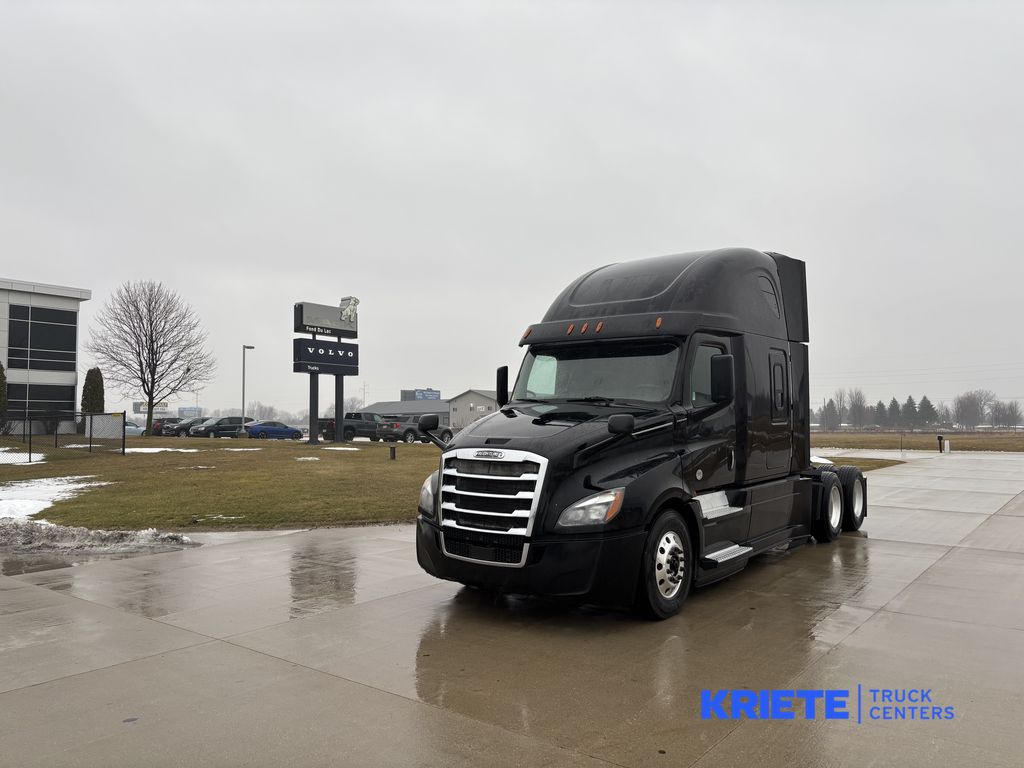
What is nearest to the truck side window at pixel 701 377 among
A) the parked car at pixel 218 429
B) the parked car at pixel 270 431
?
the parked car at pixel 270 431

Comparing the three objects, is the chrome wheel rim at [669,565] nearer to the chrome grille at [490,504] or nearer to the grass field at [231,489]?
the chrome grille at [490,504]

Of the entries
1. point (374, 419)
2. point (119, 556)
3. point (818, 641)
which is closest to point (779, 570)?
point (818, 641)

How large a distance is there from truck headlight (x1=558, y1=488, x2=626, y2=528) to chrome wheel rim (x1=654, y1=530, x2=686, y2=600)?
604 millimetres

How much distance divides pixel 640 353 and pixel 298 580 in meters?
4.18

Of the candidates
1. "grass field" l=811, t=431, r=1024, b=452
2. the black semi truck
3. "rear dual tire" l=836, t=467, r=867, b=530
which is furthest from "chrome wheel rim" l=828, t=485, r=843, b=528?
"grass field" l=811, t=431, r=1024, b=452

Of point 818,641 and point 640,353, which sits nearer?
point 818,641

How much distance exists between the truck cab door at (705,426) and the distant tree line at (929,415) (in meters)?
138

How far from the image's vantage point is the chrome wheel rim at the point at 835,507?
9195mm

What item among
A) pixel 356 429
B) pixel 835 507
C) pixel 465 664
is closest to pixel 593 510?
pixel 465 664

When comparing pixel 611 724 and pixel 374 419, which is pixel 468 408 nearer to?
pixel 374 419

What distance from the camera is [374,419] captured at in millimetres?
43094

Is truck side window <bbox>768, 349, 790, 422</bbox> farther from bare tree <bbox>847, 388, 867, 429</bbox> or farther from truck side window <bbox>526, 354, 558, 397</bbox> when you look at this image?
bare tree <bbox>847, 388, 867, 429</bbox>

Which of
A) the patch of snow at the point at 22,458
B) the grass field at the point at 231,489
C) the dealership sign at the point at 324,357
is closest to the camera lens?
the grass field at the point at 231,489

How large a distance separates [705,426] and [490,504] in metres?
2.22
